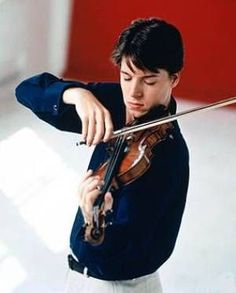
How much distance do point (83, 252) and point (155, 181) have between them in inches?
5.9

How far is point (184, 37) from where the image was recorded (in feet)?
7.71

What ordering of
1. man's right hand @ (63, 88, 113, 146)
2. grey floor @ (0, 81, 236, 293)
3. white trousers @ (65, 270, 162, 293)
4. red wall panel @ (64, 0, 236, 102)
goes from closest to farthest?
man's right hand @ (63, 88, 113, 146), white trousers @ (65, 270, 162, 293), grey floor @ (0, 81, 236, 293), red wall panel @ (64, 0, 236, 102)

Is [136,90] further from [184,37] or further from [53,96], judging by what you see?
[184,37]

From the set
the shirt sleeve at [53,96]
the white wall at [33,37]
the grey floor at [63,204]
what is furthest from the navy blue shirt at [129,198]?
the white wall at [33,37]

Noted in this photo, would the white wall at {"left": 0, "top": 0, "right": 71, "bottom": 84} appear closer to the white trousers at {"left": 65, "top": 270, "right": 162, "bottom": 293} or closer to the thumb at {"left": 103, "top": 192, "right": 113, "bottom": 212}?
the white trousers at {"left": 65, "top": 270, "right": 162, "bottom": 293}

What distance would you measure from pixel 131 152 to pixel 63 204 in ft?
3.10

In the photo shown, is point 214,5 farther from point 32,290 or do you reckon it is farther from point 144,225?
point 144,225

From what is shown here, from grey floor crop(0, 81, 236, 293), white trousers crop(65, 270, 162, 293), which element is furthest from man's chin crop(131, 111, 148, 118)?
grey floor crop(0, 81, 236, 293)

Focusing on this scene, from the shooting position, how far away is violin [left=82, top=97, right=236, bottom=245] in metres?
1.08

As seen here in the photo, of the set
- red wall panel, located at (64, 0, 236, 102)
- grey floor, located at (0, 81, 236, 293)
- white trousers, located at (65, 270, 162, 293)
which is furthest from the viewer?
red wall panel, located at (64, 0, 236, 102)

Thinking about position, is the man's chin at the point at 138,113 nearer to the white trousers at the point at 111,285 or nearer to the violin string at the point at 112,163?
the violin string at the point at 112,163

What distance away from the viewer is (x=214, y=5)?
2.31 m

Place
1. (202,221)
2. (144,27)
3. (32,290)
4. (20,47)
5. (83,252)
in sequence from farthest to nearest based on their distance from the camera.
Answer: (20,47), (202,221), (32,290), (83,252), (144,27)

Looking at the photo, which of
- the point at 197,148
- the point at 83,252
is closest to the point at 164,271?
the point at 197,148
